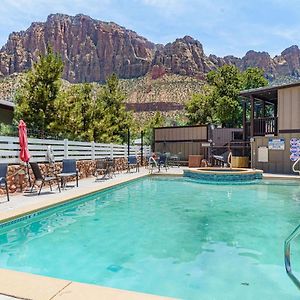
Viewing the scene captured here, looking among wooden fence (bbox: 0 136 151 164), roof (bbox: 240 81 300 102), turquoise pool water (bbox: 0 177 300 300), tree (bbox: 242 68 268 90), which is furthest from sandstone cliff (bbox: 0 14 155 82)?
turquoise pool water (bbox: 0 177 300 300)

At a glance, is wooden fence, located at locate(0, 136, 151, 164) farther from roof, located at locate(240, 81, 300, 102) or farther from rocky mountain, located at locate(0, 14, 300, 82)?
rocky mountain, located at locate(0, 14, 300, 82)

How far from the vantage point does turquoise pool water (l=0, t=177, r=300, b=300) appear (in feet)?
12.2

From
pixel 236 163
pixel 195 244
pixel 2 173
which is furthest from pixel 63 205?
pixel 236 163

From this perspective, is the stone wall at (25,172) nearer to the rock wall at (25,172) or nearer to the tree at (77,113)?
the rock wall at (25,172)

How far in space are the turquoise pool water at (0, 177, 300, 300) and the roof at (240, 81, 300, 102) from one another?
27.9 feet

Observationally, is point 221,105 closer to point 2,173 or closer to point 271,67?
point 2,173

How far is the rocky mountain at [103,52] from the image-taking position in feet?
323

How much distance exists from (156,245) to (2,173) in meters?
3.89

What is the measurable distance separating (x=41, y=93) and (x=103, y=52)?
10465 cm

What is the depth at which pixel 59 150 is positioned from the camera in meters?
11.1

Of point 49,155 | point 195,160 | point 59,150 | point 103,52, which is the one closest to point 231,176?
point 195,160

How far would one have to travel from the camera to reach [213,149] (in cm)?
2019

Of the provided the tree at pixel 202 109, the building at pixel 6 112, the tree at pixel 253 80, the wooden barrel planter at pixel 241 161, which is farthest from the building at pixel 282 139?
the tree at pixel 202 109

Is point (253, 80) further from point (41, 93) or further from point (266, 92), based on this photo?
point (41, 93)
